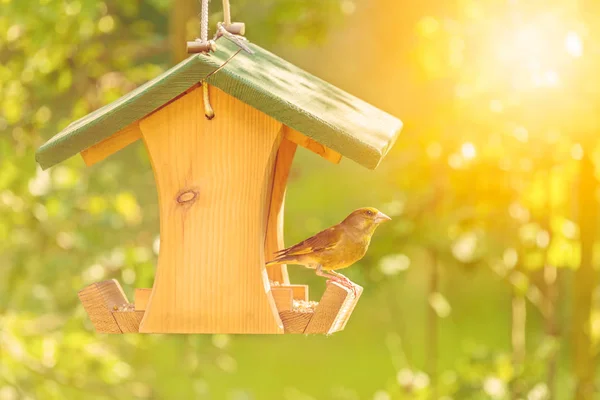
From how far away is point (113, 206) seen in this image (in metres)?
6.01

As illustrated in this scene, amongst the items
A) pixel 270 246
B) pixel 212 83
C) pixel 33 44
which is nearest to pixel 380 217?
pixel 270 246

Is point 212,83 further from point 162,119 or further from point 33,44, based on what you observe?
point 33,44

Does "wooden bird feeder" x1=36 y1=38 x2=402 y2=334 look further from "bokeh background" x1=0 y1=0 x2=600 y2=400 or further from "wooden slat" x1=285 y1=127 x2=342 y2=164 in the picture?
"bokeh background" x1=0 y1=0 x2=600 y2=400

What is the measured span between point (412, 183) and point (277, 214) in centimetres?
280

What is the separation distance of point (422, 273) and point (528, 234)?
609 cm

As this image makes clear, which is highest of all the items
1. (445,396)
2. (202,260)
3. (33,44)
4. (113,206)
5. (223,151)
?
(33,44)

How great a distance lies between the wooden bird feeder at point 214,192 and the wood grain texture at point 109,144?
9 cm

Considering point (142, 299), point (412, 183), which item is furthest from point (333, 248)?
point (412, 183)

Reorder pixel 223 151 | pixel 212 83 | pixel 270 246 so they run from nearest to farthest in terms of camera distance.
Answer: pixel 212 83
pixel 223 151
pixel 270 246

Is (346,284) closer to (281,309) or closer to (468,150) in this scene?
(281,309)

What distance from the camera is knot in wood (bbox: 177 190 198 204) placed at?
8.42 feet

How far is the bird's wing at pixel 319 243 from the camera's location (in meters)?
2.76

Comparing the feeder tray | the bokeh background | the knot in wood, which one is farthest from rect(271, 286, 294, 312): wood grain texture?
the bokeh background

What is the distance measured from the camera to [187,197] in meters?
2.57
